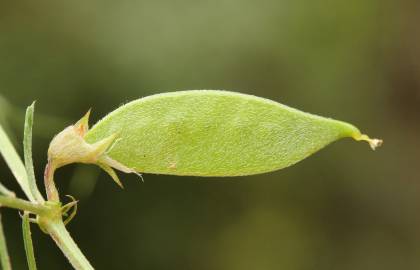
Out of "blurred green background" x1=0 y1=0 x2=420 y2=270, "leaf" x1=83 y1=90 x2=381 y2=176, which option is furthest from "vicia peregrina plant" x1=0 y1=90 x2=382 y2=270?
"blurred green background" x1=0 y1=0 x2=420 y2=270

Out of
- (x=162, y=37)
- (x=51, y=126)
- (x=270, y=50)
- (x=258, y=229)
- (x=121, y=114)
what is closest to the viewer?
(x=121, y=114)

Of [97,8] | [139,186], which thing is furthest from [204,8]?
[139,186]

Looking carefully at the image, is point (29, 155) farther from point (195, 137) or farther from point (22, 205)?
point (195, 137)

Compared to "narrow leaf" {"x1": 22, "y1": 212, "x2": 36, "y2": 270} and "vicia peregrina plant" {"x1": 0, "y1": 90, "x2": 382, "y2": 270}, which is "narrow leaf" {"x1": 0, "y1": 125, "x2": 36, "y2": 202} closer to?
"vicia peregrina plant" {"x1": 0, "y1": 90, "x2": 382, "y2": 270}

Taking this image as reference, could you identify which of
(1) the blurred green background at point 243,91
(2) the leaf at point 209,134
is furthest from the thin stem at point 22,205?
(1) the blurred green background at point 243,91

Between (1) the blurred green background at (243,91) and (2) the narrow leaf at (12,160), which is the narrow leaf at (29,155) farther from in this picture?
(1) the blurred green background at (243,91)

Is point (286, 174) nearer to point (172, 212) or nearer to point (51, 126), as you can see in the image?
point (172, 212)

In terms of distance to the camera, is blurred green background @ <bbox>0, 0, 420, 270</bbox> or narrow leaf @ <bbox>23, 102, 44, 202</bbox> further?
blurred green background @ <bbox>0, 0, 420, 270</bbox>
